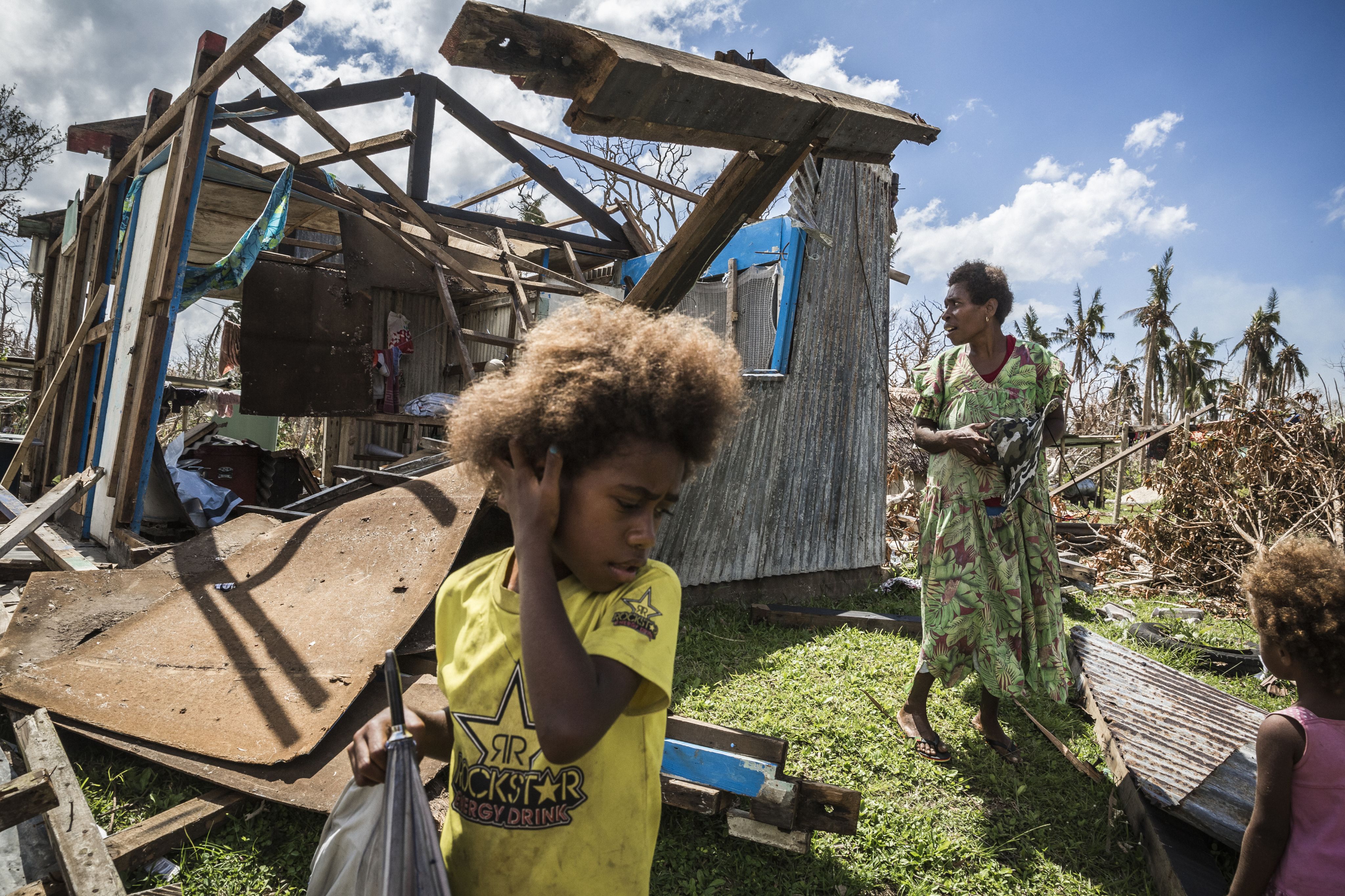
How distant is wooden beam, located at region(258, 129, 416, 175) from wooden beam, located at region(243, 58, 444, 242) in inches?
2.5

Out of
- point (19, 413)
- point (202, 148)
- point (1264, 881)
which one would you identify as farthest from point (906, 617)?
point (19, 413)

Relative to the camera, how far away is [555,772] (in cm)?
125

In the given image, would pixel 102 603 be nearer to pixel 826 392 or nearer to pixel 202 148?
pixel 202 148

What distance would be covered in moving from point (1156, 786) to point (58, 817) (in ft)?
13.0

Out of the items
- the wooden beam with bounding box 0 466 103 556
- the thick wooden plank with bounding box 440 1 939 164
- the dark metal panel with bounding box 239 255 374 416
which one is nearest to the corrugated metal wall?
the thick wooden plank with bounding box 440 1 939 164

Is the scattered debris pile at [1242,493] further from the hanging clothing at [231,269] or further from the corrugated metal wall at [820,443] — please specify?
the hanging clothing at [231,269]

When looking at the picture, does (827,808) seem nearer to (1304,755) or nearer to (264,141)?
(1304,755)

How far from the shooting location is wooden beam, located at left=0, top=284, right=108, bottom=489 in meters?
6.14

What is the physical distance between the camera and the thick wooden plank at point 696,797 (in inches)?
103

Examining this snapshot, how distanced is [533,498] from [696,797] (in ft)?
6.14

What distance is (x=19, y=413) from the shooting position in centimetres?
1293

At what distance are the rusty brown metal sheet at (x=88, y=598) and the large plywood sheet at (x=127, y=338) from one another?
1374 mm

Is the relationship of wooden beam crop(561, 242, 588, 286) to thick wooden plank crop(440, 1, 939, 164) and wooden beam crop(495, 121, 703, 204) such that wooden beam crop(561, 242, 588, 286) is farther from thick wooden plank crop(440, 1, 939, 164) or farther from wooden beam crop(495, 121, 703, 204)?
thick wooden plank crop(440, 1, 939, 164)

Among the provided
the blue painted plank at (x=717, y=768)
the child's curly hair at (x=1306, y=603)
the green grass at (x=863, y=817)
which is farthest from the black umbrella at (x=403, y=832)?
the child's curly hair at (x=1306, y=603)
